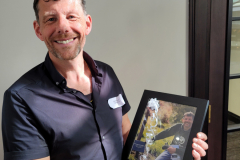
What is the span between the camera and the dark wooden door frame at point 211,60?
1.62 meters

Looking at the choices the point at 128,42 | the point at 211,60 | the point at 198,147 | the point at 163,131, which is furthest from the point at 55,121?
the point at 211,60

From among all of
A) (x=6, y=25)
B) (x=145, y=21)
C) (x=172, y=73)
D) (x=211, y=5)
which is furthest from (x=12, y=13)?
(x=211, y=5)

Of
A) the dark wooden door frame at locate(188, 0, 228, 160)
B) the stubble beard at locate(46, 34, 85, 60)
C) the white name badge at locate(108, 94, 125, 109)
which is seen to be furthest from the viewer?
the dark wooden door frame at locate(188, 0, 228, 160)

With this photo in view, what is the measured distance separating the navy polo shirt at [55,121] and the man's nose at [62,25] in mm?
171

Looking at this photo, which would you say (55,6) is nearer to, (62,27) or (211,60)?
(62,27)

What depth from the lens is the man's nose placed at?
96 cm

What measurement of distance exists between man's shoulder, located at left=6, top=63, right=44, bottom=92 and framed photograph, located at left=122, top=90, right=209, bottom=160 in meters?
0.55

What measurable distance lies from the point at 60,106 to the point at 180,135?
58cm

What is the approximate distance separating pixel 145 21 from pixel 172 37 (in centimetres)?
28

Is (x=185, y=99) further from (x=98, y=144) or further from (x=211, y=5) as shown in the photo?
(x=211, y=5)

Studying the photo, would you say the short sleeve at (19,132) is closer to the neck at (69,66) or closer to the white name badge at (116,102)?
the neck at (69,66)

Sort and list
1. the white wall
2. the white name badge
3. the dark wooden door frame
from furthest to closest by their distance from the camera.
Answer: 1. the dark wooden door frame
2. the white wall
3. the white name badge

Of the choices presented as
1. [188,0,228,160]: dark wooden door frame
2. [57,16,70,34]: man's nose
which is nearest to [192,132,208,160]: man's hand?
[57,16,70,34]: man's nose

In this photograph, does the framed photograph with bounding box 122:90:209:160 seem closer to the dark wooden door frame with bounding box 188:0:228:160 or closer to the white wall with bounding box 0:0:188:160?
the white wall with bounding box 0:0:188:160
